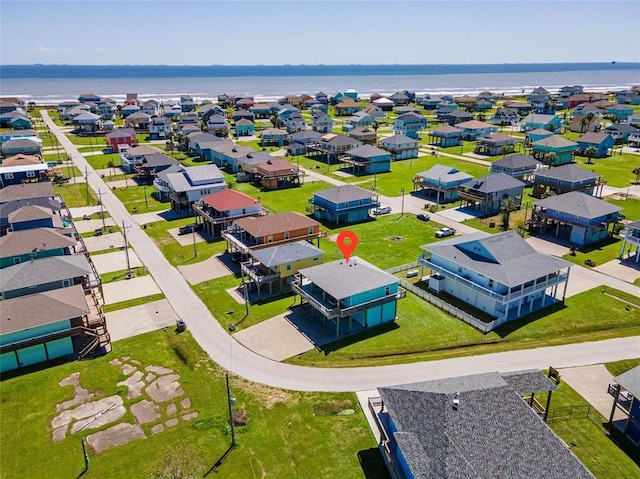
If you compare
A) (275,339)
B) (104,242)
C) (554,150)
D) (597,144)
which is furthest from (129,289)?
(597,144)

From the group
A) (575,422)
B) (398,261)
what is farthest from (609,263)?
(575,422)

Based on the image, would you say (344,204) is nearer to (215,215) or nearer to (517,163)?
(215,215)

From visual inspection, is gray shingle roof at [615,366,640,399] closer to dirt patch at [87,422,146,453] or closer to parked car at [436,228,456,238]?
dirt patch at [87,422,146,453]

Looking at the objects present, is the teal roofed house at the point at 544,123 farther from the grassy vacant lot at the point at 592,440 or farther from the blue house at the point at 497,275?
the grassy vacant lot at the point at 592,440

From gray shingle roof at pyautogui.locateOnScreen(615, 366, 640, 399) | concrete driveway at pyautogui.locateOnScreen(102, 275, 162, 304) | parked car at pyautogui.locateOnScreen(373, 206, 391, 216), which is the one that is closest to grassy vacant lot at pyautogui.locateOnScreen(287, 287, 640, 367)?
gray shingle roof at pyautogui.locateOnScreen(615, 366, 640, 399)

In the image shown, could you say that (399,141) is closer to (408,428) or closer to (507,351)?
(507,351)
